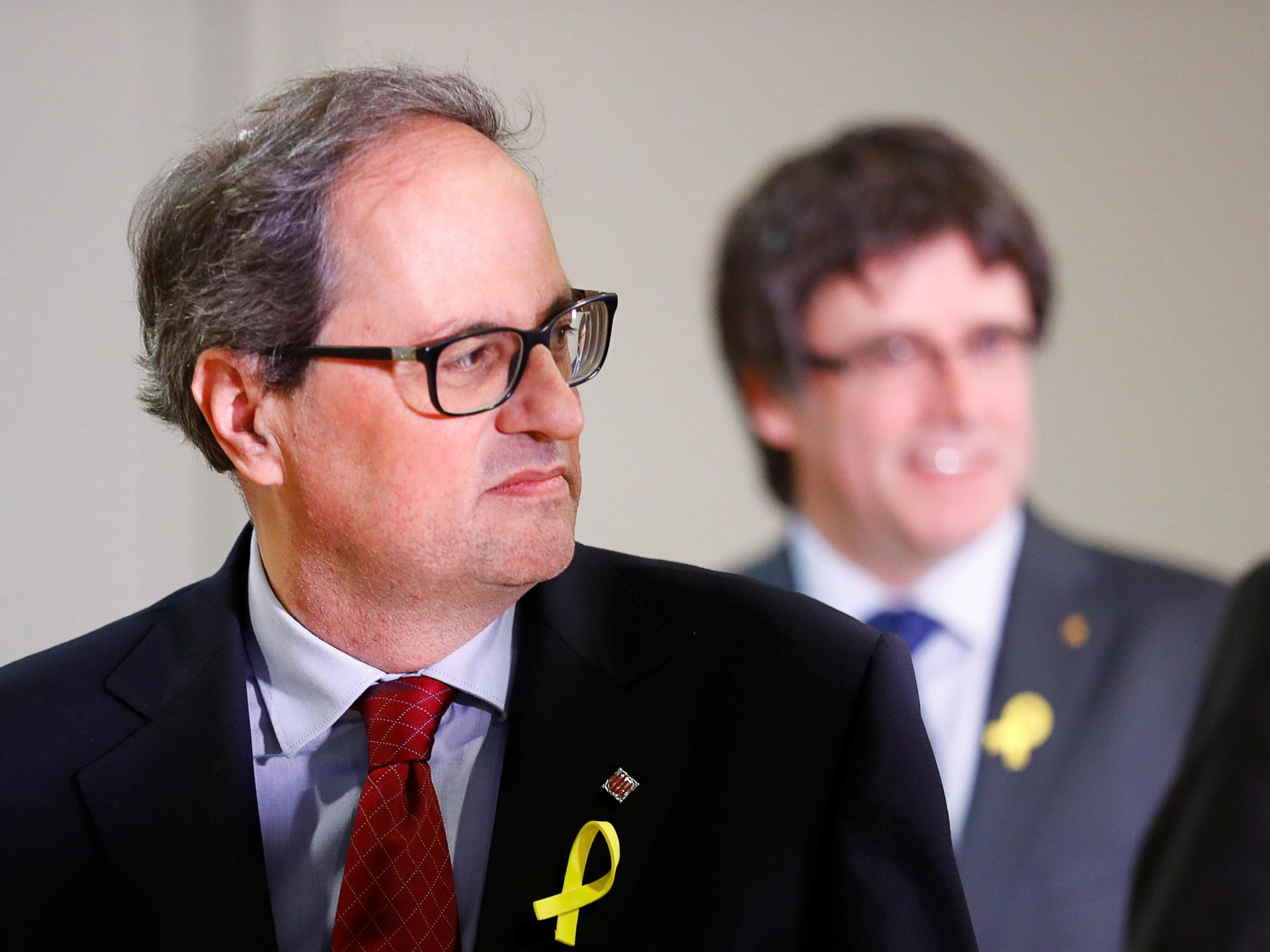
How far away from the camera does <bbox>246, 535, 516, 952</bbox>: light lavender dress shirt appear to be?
4.83ft

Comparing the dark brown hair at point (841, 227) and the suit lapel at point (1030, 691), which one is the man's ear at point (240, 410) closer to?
the dark brown hair at point (841, 227)

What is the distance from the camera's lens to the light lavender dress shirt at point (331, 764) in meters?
1.47

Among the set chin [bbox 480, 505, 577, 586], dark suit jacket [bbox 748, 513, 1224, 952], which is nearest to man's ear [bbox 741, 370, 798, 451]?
dark suit jacket [bbox 748, 513, 1224, 952]

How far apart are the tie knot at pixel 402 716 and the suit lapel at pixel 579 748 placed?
0.29ft

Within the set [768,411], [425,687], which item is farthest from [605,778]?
[768,411]

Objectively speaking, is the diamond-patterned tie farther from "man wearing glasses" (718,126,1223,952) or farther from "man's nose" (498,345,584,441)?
"man wearing glasses" (718,126,1223,952)

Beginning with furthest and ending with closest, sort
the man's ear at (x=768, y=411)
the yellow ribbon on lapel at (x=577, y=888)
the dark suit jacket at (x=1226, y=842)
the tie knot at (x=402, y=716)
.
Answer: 1. the man's ear at (x=768, y=411)
2. the tie knot at (x=402, y=716)
3. the yellow ribbon on lapel at (x=577, y=888)
4. the dark suit jacket at (x=1226, y=842)

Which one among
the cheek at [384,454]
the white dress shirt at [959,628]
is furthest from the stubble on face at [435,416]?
the white dress shirt at [959,628]

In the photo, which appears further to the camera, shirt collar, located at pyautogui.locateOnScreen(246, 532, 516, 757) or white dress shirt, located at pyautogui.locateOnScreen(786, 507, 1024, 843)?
white dress shirt, located at pyautogui.locateOnScreen(786, 507, 1024, 843)

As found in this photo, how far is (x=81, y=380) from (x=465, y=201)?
1780mm

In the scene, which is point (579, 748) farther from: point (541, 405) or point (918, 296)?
point (918, 296)

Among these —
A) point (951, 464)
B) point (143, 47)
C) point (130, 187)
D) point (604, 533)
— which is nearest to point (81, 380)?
point (130, 187)

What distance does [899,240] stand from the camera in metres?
2.26

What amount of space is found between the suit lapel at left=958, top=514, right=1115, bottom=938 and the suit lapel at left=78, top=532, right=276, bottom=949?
1.24 m
